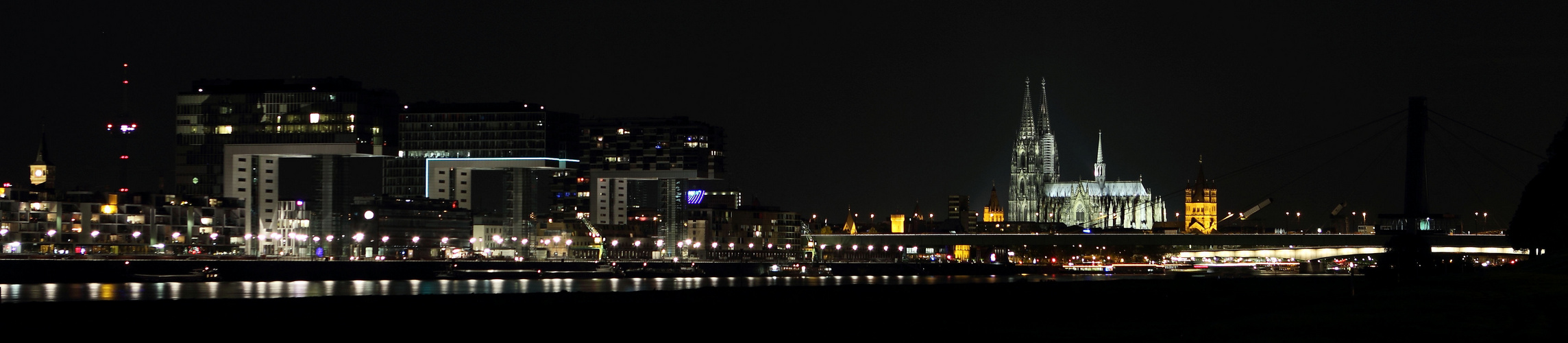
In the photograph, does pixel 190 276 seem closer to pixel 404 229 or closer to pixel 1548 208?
pixel 404 229

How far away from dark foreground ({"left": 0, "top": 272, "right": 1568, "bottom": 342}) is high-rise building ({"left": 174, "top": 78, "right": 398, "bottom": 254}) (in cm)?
11683

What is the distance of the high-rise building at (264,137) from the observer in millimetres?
175625

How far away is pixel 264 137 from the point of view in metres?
176

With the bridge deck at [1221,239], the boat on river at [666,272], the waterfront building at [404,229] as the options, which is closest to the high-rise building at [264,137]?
the waterfront building at [404,229]

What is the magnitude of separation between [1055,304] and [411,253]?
12564 centimetres

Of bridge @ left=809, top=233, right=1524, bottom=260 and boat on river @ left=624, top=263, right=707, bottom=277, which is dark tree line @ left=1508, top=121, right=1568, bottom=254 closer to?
bridge @ left=809, top=233, right=1524, bottom=260

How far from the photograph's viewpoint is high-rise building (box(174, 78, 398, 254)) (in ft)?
576

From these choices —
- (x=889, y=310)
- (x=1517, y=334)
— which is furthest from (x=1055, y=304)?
(x=1517, y=334)

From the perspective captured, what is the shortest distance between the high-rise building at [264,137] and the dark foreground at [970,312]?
383 ft

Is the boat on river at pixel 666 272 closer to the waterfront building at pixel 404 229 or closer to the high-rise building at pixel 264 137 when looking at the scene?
the waterfront building at pixel 404 229

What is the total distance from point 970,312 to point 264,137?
13905 centimetres

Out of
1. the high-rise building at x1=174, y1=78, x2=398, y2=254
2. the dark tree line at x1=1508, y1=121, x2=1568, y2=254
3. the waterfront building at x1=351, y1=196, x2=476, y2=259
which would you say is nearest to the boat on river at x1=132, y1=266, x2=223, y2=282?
the waterfront building at x1=351, y1=196, x2=476, y2=259

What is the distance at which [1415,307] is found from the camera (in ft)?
143

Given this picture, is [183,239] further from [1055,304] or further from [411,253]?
[1055,304]
